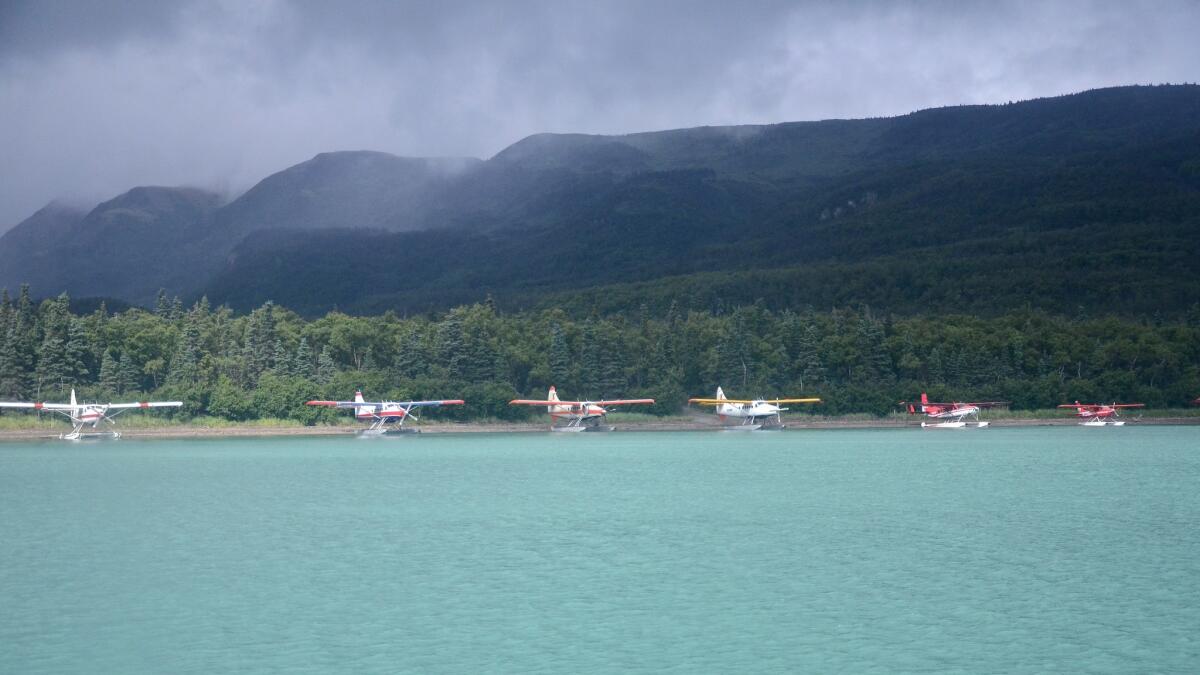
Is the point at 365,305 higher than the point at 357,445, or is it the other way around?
the point at 365,305

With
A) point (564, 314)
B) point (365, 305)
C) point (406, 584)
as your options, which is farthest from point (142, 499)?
point (365, 305)

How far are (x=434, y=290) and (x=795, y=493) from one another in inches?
6185

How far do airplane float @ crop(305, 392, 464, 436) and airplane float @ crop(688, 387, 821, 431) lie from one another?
65.8 ft

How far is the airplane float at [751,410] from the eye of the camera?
9219cm

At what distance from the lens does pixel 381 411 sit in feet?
294

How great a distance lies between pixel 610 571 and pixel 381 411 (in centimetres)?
6658

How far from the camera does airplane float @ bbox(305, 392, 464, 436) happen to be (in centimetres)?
8931

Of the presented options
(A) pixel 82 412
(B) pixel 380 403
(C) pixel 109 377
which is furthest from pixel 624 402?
(C) pixel 109 377

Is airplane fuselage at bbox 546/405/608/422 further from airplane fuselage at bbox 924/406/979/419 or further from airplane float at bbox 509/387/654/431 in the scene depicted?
airplane fuselage at bbox 924/406/979/419

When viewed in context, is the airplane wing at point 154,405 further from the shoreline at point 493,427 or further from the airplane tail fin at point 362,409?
the airplane tail fin at point 362,409

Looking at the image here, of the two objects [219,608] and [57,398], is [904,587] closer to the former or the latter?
[219,608]

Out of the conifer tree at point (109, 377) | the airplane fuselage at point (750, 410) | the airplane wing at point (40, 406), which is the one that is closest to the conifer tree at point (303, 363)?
the conifer tree at point (109, 377)

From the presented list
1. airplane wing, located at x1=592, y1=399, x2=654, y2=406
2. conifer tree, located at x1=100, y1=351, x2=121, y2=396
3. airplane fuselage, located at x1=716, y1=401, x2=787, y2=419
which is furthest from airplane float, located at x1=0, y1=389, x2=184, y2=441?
airplane fuselage, located at x1=716, y1=401, x2=787, y2=419

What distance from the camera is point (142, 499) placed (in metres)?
40.8
